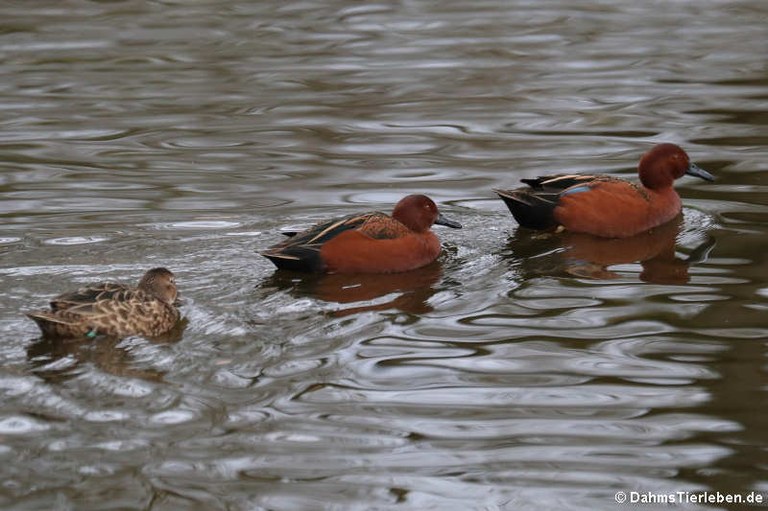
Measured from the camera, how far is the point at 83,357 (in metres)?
7.70

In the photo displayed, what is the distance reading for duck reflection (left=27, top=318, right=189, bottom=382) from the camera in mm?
7395

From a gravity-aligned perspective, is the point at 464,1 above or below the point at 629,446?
above

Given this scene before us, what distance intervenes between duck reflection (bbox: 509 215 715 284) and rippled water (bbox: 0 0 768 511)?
35 millimetres

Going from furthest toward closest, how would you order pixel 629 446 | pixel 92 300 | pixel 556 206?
1. pixel 556 206
2. pixel 92 300
3. pixel 629 446

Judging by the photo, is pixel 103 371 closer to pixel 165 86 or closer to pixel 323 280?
pixel 323 280

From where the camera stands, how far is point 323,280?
9.52 m

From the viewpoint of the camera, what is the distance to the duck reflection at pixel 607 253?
378 inches

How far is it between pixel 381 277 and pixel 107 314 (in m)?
2.31

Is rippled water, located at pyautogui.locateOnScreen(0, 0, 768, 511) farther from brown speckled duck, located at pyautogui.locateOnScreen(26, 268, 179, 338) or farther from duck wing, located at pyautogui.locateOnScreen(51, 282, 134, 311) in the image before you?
duck wing, located at pyautogui.locateOnScreen(51, 282, 134, 311)

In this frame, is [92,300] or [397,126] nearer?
[92,300]

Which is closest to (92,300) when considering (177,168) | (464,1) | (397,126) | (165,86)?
(177,168)

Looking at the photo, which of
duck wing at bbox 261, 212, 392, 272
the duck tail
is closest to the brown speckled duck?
duck wing at bbox 261, 212, 392, 272

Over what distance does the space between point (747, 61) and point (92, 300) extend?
10.8 m

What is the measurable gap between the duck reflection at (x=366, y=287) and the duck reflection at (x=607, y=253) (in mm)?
790
